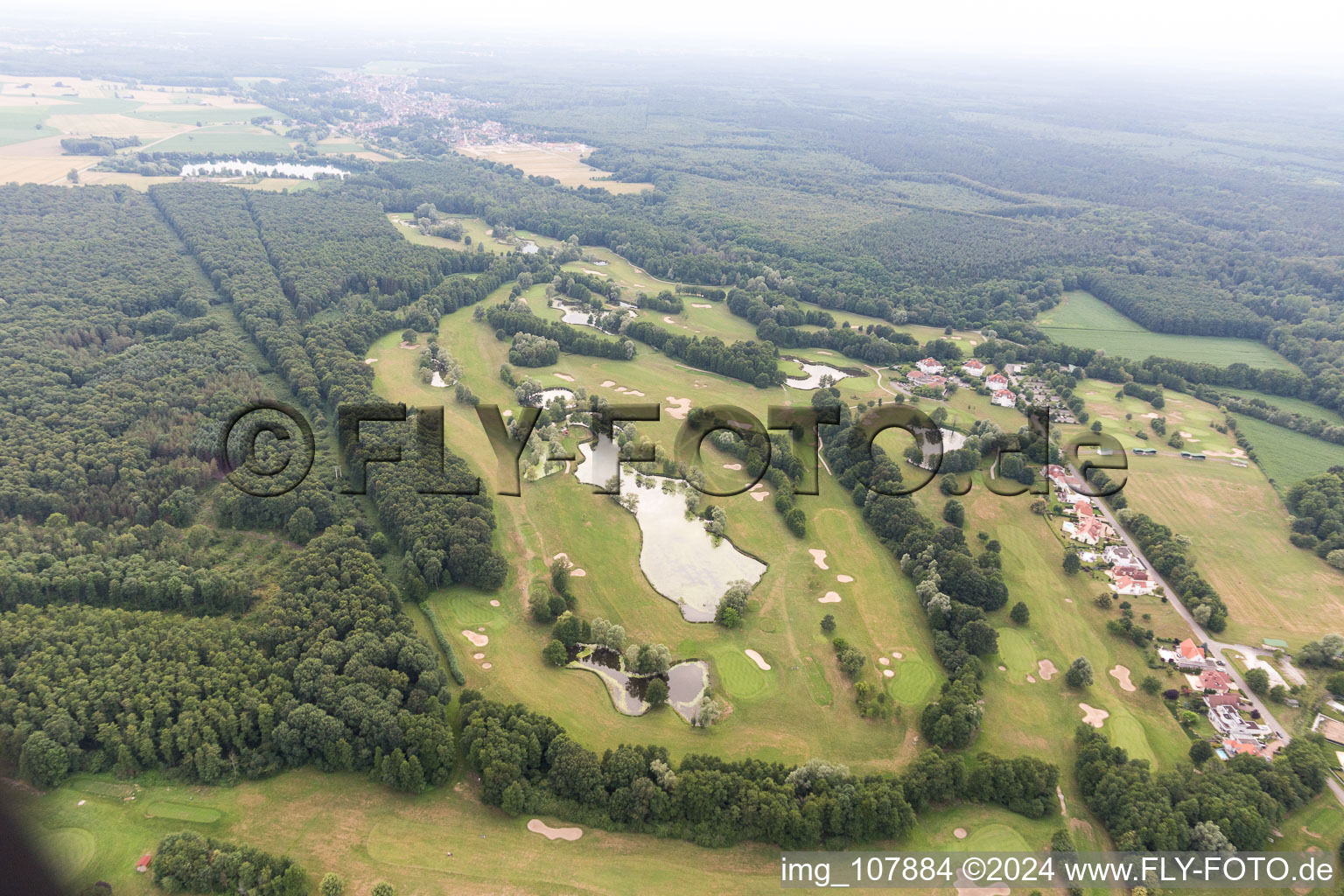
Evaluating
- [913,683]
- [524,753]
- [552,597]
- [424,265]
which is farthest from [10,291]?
[913,683]

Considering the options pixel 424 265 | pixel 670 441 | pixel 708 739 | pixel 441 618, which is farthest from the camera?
pixel 424 265

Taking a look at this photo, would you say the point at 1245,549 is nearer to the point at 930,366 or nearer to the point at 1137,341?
the point at 930,366

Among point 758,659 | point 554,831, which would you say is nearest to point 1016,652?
point 758,659

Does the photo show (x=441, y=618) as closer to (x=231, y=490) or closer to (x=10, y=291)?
(x=231, y=490)

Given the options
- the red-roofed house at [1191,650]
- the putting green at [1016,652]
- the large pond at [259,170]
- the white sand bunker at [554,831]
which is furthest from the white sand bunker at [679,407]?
the large pond at [259,170]

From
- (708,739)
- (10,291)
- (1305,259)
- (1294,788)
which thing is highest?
(1305,259)

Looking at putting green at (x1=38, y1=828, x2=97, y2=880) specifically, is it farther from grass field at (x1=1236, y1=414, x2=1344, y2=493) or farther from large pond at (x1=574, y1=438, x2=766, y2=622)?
grass field at (x1=1236, y1=414, x2=1344, y2=493)

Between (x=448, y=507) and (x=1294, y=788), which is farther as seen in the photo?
(x=448, y=507)
